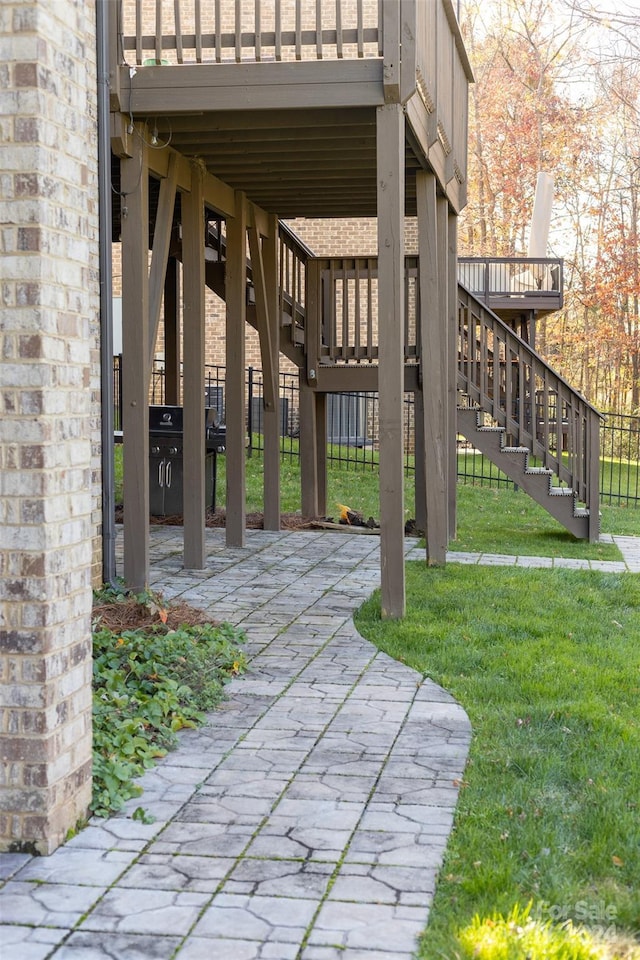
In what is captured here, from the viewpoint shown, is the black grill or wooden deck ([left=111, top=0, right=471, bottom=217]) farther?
the black grill

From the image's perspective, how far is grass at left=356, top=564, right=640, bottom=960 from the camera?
11.1 ft

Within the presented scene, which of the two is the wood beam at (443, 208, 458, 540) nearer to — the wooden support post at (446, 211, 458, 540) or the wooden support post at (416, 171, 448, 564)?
the wooden support post at (446, 211, 458, 540)

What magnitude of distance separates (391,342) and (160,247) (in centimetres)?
233

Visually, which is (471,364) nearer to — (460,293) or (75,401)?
(460,293)

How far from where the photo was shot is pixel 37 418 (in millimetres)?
3648

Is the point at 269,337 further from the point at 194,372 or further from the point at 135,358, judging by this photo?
the point at 135,358

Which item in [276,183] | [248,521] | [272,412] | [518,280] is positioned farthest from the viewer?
[518,280]

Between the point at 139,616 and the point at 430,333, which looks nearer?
the point at 139,616

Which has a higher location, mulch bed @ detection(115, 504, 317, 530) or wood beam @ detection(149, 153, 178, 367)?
wood beam @ detection(149, 153, 178, 367)

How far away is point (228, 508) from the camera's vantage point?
11.2 m

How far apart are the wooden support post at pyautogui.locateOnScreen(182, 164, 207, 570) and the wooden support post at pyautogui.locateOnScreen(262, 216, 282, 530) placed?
7.60 ft

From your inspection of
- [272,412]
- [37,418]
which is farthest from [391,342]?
[272,412]

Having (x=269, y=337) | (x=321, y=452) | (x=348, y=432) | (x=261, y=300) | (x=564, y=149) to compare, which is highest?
(x=564, y=149)

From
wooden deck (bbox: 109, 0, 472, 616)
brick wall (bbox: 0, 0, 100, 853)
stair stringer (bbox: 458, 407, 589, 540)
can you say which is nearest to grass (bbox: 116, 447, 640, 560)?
stair stringer (bbox: 458, 407, 589, 540)
